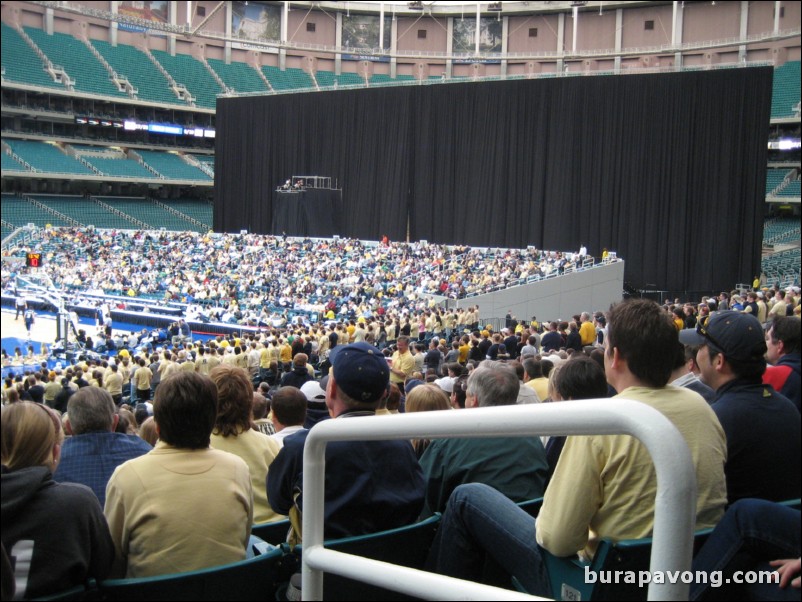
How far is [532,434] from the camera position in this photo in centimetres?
109

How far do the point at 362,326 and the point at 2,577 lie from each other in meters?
12.5

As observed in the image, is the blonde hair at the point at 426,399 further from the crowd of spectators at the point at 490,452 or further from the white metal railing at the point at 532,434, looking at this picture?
the white metal railing at the point at 532,434

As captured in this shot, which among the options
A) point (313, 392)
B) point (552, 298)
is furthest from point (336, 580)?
point (552, 298)

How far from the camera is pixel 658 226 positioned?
76.0 feet

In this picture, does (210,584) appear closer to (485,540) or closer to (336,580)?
(336,580)

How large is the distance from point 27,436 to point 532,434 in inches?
47.8

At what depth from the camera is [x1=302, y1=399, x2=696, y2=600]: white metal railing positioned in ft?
Result: 3.14

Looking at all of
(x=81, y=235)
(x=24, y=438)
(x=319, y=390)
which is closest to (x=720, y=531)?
Answer: (x=24, y=438)

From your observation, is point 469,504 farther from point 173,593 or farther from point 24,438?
point 24,438

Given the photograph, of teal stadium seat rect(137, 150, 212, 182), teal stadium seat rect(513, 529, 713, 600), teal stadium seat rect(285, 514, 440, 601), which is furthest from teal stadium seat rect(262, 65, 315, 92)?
teal stadium seat rect(513, 529, 713, 600)

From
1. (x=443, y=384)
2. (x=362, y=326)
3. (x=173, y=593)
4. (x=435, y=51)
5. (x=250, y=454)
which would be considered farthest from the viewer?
(x=435, y=51)

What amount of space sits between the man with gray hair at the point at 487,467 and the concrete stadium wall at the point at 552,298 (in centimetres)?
1481

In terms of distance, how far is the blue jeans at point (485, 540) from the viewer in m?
1.82

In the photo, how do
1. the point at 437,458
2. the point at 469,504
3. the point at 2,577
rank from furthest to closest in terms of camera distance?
the point at 437,458 → the point at 469,504 → the point at 2,577
